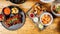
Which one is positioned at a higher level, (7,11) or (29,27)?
(7,11)

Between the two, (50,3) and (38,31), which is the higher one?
(50,3)

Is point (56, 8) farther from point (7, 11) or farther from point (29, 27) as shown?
point (7, 11)

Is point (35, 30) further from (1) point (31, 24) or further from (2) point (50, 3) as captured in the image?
(2) point (50, 3)

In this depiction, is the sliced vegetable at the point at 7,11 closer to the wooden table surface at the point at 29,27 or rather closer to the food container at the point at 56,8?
the wooden table surface at the point at 29,27

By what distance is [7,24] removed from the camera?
5.64 ft

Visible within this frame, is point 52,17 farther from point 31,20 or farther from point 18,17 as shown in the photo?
point 18,17

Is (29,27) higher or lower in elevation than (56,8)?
lower

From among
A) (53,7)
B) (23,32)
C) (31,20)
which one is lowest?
(23,32)

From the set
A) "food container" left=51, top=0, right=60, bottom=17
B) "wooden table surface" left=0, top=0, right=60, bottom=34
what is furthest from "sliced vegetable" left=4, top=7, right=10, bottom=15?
Answer: "food container" left=51, top=0, right=60, bottom=17

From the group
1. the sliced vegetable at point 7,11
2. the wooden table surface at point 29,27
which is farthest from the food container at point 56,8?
the sliced vegetable at point 7,11

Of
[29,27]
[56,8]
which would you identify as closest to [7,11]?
[29,27]

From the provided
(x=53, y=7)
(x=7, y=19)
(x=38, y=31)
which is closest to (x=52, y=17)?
(x=53, y=7)

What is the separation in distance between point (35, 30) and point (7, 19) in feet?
1.15

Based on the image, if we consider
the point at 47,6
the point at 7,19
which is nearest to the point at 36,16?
the point at 47,6
